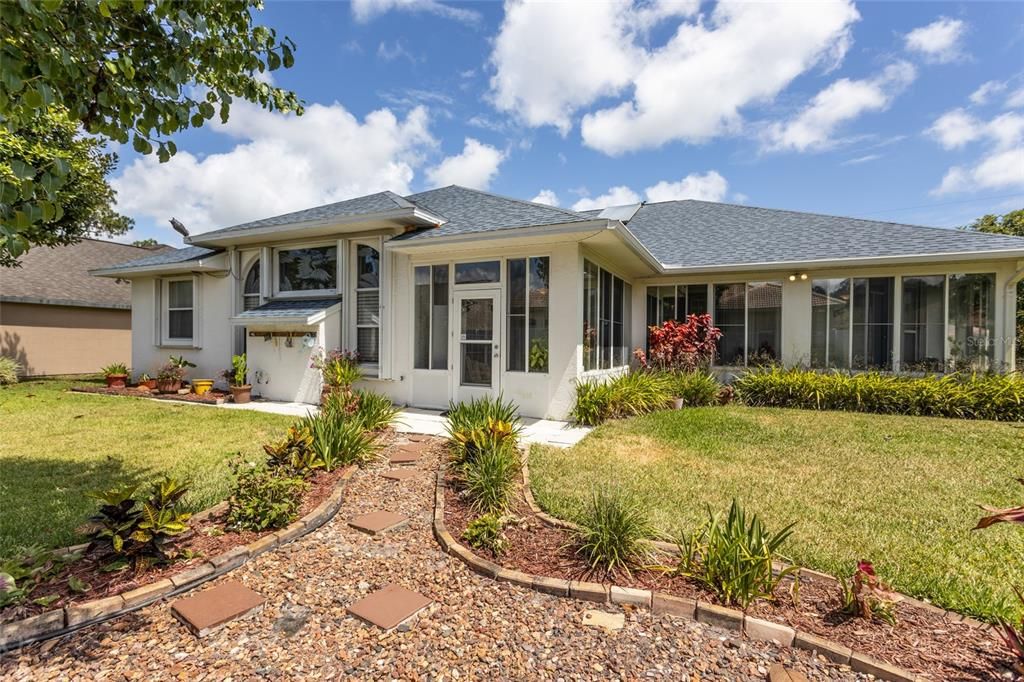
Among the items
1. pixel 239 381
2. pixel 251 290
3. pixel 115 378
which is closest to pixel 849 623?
pixel 239 381

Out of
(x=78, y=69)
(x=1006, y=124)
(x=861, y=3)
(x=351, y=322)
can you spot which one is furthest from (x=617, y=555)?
(x=1006, y=124)

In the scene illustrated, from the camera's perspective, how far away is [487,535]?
3312mm

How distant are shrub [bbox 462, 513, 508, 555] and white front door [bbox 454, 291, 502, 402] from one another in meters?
4.98

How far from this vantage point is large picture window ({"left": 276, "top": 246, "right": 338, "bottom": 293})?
9.94m

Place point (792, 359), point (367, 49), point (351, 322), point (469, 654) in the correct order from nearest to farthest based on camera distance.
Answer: point (469, 654) < point (367, 49) < point (351, 322) < point (792, 359)

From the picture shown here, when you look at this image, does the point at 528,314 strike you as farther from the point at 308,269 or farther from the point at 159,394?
the point at 159,394

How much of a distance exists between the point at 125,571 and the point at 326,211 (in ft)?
28.7

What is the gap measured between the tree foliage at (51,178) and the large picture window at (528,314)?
5.84 m

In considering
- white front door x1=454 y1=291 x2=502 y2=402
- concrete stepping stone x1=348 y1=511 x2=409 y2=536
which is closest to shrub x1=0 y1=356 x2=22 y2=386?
white front door x1=454 y1=291 x2=502 y2=402

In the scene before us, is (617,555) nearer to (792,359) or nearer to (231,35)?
(231,35)

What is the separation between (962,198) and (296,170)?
97.8 ft

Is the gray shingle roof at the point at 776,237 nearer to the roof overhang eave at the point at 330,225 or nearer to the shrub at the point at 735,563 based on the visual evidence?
the roof overhang eave at the point at 330,225

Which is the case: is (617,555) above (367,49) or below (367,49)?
below

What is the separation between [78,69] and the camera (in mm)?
2580
